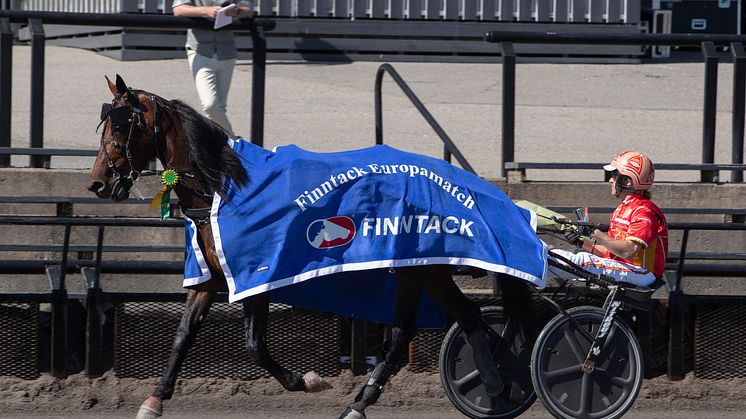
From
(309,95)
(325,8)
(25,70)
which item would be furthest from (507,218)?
(325,8)

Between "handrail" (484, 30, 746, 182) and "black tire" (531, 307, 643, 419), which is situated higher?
"handrail" (484, 30, 746, 182)

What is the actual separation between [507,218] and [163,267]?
8.07 ft

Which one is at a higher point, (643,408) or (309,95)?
(309,95)

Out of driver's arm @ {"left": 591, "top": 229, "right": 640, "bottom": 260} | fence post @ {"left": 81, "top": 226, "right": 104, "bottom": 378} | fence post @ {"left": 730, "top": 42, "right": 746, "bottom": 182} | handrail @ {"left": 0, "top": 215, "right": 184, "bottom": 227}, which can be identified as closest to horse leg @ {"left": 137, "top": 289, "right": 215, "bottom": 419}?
handrail @ {"left": 0, "top": 215, "right": 184, "bottom": 227}

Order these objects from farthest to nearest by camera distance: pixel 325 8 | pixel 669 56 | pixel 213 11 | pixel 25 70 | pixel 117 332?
pixel 669 56 → pixel 325 8 → pixel 25 70 → pixel 213 11 → pixel 117 332

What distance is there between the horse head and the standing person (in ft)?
9.52

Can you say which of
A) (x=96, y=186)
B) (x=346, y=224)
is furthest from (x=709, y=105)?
(x=96, y=186)

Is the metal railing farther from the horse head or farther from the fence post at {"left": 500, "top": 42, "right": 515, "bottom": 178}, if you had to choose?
the horse head

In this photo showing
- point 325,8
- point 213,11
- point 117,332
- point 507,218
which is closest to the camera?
point 507,218

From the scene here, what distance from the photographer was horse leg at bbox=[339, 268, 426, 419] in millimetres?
6617

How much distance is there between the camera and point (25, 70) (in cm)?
1458

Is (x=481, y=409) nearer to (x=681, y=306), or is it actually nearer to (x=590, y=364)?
(x=590, y=364)

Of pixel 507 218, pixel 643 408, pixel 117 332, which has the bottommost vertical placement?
pixel 643 408

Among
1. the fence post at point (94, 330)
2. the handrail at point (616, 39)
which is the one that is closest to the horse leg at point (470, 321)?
the fence post at point (94, 330)
